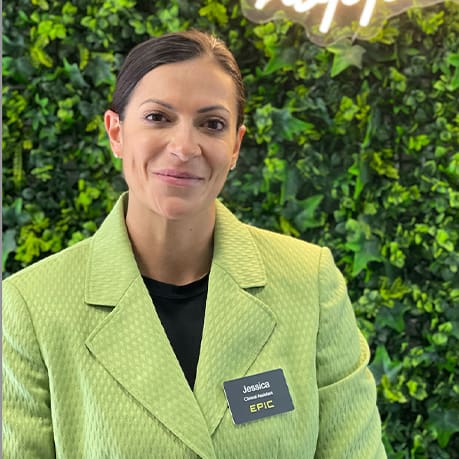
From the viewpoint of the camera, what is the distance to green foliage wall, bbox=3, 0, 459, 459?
183 centimetres

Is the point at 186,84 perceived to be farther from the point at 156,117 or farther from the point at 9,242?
the point at 9,242

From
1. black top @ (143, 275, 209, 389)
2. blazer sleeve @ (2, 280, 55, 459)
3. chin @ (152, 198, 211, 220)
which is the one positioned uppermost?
chin @ (152, 198, 211, 220)

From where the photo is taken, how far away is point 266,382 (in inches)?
36.4

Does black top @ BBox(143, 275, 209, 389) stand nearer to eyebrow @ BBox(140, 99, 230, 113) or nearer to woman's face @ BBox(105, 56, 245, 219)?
woman's face @ BBox(105, 56, 245, 219)

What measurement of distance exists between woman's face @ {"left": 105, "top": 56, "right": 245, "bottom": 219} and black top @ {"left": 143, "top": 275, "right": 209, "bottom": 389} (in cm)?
13

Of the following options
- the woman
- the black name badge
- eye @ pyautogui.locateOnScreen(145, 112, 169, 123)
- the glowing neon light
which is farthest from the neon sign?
the black name badge

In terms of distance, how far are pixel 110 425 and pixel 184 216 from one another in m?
0.30

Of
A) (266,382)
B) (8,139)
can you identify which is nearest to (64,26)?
(8,139)

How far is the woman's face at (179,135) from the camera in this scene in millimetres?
875

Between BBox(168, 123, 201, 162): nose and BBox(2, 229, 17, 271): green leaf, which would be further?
BBox(2, 229, 17, 271): green leaf

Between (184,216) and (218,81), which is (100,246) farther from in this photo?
(218,81)

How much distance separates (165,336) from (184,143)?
0.89 feet

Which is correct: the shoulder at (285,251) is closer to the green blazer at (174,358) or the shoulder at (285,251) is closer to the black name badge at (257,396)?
the green blazer at (174,358)

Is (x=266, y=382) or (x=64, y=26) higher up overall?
(x=64, y=26)
